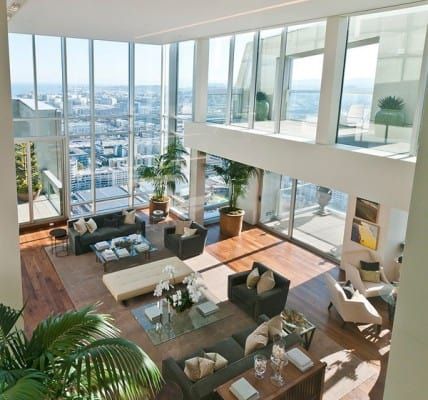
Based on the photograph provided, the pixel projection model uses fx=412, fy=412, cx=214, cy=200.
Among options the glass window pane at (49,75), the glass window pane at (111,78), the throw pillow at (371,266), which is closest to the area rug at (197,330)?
the throw pillow at (371,266)

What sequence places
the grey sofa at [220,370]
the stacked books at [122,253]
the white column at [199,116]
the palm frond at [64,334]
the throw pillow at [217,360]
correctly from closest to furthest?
the palm frond at [64,334] → the grey sofa at [220,370] → the throw pillow at [217,360] → the stacked books at [122,253] → the white column at [199,116]

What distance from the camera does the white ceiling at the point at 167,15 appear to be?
640 cm

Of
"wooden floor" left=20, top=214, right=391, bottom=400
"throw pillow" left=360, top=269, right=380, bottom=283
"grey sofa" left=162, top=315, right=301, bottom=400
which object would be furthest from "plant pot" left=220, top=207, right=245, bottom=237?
"grey sofa" left=162, top=315, right=301, bottom=400

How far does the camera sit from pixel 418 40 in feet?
21.7

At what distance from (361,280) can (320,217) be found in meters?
2.81

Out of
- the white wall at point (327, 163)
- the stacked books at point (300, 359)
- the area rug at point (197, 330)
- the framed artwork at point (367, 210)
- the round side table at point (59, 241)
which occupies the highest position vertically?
the white wall at point (327, 163)

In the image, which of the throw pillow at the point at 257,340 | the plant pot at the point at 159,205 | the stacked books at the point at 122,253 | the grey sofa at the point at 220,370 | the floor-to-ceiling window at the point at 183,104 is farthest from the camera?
the plant pot at the point at 159,205

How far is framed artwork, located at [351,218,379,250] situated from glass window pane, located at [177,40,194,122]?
6018mm

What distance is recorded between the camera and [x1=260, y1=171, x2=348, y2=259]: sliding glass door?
440 inches

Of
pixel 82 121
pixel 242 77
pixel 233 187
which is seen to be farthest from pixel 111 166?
pixel 242 77

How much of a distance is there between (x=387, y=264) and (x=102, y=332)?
8166mm

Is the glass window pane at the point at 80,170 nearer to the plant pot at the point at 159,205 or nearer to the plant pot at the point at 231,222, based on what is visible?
the plant pot at the point at 159,205

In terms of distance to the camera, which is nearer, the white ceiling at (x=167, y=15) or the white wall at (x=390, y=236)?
the white ceiling at (x=167, y=15)

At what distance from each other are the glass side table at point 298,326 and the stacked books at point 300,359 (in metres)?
0.95
